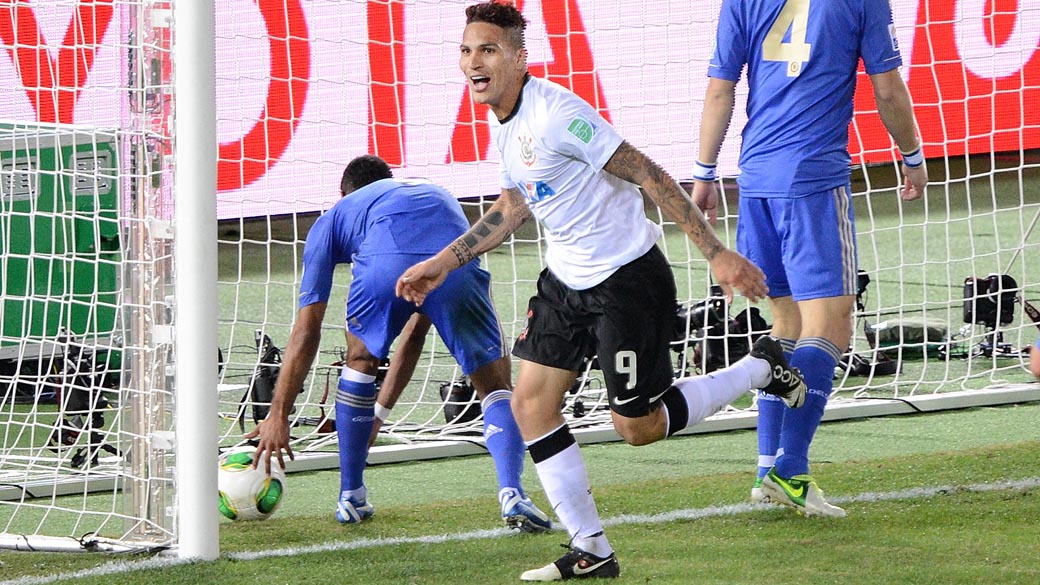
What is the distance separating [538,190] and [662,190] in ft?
1.16

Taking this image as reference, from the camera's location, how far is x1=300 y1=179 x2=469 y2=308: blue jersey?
5062 millimetres

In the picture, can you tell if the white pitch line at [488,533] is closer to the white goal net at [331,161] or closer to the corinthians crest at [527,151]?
the white goal net at [331,161]

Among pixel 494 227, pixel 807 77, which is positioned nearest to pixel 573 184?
pixel 494 227

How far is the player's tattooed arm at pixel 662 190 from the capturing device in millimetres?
3943

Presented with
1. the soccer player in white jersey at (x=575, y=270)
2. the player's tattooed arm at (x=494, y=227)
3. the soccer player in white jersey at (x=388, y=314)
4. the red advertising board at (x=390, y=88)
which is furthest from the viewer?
the red advertising board at (x=390, y=88)

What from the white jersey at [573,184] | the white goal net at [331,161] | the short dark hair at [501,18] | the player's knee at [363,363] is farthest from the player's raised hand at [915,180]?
the player's knee at [363,363]

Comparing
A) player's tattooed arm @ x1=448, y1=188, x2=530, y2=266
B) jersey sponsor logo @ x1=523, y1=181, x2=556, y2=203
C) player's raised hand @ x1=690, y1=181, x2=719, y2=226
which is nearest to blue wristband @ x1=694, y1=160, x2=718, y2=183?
player's raised hand @ x1=690, y1=181, x2=719, y2=226

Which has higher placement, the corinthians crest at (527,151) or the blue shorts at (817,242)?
the corinthians crest at (527,151)

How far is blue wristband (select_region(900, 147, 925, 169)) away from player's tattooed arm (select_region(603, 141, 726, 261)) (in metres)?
1.31

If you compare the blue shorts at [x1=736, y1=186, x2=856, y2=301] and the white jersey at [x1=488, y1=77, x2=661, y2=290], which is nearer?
the white jersey at [x1=488, y1=77, x2=661, y2=290]

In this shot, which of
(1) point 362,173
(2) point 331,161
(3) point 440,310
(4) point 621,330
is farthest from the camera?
(2) point 331,161

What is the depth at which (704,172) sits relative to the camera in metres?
5.04

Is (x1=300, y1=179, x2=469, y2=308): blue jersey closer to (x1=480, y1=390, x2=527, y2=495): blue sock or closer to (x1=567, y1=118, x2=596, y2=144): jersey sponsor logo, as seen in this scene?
(x1=480, y1=390, x2=527, y2=495): blue sock

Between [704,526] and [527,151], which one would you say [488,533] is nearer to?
[704,526]
